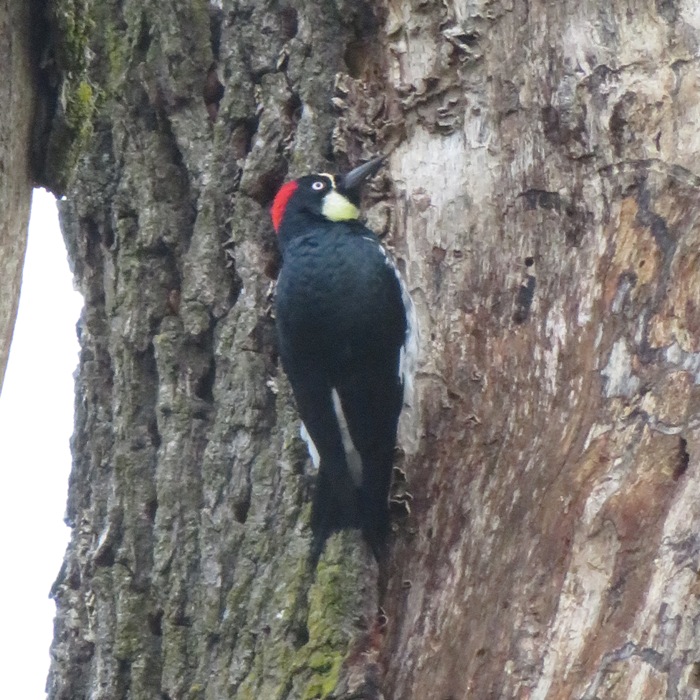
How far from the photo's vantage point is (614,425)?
271 centimetres

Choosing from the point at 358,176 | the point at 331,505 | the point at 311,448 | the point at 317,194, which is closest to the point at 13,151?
the point at 317,194

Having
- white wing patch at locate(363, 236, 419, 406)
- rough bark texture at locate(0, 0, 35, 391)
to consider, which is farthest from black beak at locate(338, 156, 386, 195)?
rough bark texture at locate(0, 0, 35, 391)

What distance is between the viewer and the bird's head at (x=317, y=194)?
3027 mm

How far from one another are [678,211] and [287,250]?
101 cm

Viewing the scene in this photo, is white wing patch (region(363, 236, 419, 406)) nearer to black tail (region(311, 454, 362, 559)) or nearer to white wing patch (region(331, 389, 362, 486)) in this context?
white wing patch (region(331, 389, 362, 486))

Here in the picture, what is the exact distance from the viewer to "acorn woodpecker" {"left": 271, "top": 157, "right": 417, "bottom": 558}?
2877 millimetres

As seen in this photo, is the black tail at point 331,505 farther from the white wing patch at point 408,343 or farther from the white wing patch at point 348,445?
the white wing patch at point 408,343

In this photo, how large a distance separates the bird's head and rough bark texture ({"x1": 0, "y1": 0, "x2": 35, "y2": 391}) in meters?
A: 0.66

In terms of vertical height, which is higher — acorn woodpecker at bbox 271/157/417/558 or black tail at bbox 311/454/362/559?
acorn woodpecker at bbox 271/157/417/558

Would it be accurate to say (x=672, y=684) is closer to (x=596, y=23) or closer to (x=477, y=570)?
(x=477, y=570)

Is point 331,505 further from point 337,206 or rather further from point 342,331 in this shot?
point 337,206

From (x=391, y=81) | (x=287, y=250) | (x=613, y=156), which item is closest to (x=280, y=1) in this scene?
(x=391, y=81)

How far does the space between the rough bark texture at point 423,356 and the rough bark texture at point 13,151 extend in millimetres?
170

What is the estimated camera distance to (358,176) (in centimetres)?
300
